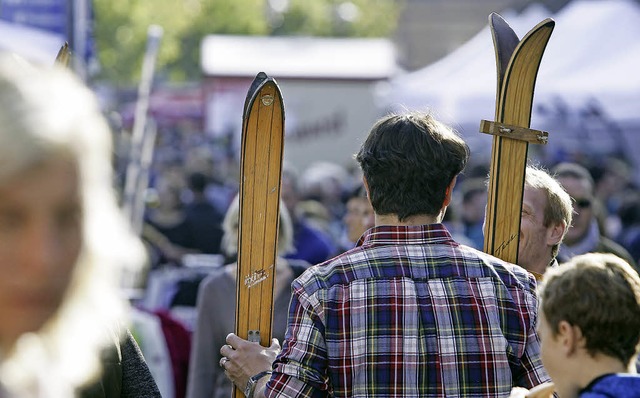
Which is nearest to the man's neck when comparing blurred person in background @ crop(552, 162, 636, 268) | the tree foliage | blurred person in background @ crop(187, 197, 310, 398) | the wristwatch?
the wristwatch

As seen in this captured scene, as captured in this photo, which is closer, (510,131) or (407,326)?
(407,326)

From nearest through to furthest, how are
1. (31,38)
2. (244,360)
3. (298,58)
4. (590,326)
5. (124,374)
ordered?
(590,326) → (124,374) → (244,360) → (31,38) → (298,58)

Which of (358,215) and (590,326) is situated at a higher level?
(590,326)

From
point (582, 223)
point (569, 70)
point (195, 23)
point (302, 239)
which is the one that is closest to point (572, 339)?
point (582, 223)

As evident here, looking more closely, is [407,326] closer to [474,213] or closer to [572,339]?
[572,339]

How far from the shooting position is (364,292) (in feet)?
8.93

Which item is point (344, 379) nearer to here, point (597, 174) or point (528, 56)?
point (528, 56)

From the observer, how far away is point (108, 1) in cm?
4597

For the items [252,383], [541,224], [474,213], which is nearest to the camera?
[252,383]

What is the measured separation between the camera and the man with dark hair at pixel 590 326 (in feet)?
6.98

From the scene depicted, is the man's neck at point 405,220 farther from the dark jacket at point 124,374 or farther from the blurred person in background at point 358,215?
the blurred person in background at point 358,215

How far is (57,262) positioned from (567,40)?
12184 millimetres

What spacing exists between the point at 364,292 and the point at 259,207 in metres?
1.06

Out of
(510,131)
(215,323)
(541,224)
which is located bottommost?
(215,323)
